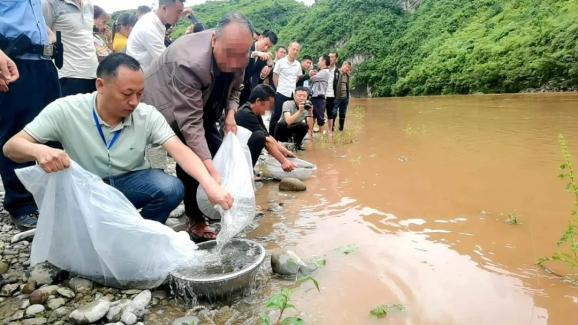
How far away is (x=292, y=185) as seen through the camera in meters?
4.38

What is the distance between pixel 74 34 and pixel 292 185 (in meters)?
2.33

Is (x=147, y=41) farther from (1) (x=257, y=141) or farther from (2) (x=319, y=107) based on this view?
(2) (x=319, y=107)

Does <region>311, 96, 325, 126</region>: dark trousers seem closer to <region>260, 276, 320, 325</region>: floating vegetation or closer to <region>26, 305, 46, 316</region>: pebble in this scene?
<region>260, 276, 320, 325</region>: floating vegetation

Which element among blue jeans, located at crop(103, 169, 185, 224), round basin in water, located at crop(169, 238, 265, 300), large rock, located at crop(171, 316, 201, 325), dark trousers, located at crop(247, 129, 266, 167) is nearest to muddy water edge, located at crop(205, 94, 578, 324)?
round basin in water, located at crop(169, 238, 265, 300)

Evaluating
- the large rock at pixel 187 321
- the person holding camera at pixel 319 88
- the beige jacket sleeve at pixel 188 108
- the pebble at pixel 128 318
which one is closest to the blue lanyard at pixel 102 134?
the beige jacket sleeve at pixel 188 108

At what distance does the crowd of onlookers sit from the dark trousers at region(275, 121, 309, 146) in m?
2.81

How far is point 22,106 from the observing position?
2.72 m

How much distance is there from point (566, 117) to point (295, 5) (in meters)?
Result: 55.7

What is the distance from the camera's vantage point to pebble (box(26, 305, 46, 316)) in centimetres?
204

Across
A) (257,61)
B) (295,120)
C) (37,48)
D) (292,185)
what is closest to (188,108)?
(37,48)

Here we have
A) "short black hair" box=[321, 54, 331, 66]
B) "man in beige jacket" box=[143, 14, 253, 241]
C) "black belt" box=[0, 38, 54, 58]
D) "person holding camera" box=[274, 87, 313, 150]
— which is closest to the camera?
"man in beige jacket" box=[143, 14, 253, 241]

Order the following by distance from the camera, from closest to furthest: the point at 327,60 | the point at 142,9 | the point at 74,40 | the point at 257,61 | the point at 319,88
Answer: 1. the point at 74,40
2. the point at 142,9
3. the point at 257,61
4. the point at 319,88
5. the point at 327,60

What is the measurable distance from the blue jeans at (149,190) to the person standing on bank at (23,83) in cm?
84

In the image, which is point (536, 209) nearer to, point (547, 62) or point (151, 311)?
point (151, 311)
